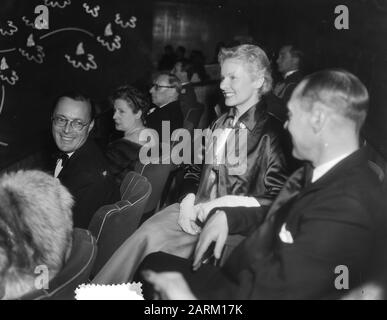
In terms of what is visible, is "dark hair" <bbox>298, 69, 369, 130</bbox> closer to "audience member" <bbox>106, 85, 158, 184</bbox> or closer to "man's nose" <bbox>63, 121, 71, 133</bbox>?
"man's nose" <bbox>63, 121, 71, 133</bbox>

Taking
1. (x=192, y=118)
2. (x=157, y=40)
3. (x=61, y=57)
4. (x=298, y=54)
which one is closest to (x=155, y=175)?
(x=192, y=118)

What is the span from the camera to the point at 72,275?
39.7 inches

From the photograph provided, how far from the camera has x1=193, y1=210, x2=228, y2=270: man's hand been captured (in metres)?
1.25

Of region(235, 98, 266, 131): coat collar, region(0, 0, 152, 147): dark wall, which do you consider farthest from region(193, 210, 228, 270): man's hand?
region(0, 0, 152, 147): dark wall

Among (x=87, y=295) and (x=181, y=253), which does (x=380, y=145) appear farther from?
(x=87, y=295)

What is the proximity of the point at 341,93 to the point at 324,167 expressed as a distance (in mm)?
188

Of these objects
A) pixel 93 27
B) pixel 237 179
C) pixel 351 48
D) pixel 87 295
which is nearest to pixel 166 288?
pixel 87 295

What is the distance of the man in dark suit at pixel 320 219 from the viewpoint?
982 millimetres

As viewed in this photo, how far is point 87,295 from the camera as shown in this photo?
1.20m

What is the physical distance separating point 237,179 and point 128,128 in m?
1.08

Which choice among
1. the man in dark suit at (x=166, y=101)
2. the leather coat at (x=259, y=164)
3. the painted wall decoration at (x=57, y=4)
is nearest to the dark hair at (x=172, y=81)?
the man in dark suit at (x=166, y=101)

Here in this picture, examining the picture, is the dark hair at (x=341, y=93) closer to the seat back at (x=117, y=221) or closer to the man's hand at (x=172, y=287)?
the man's hand at (x=172, y=287)

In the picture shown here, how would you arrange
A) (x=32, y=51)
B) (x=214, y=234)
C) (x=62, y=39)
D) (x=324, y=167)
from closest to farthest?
1. (x=324, y=167)
2. (x=214, y=234)
3. (x=32, y=51)
4. (x=62, y=39)

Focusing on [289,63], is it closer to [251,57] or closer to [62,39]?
[251,57]
